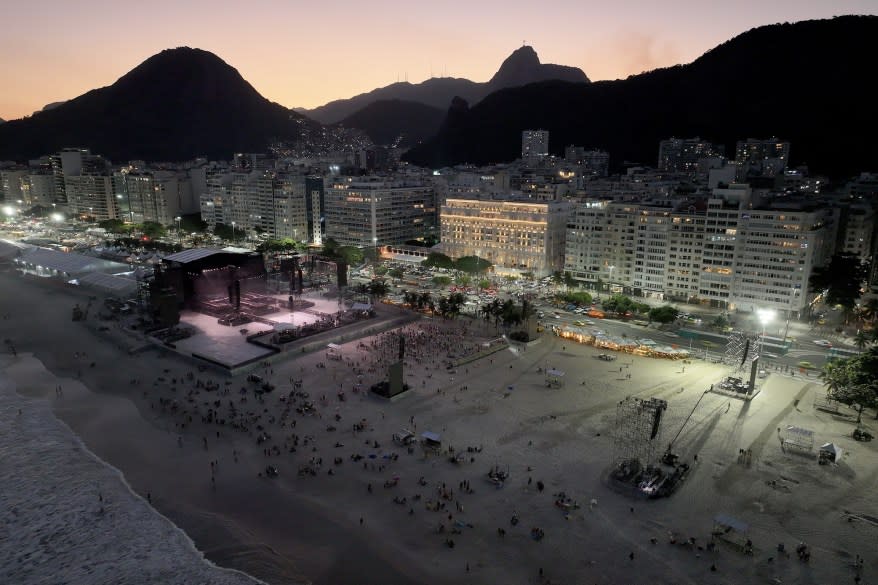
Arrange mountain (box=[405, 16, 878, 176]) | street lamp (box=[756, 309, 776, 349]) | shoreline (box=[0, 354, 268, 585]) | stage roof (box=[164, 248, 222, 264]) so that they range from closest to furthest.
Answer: shoreline (box=[0, 354, 268, 585]) → street lamp (box=[756, 309, 776, 349]) → stage roof (box=[164, 248, 222, 264]) → mountain (box=[405, 16, 878, 176])

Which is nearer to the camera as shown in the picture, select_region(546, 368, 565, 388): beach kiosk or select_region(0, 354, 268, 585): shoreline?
select_region(0, 354, 268, 585): shoreline

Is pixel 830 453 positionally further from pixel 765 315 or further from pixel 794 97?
pixel 794 97

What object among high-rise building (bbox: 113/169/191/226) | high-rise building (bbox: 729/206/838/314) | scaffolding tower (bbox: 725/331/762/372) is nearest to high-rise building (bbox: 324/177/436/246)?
high-rise building (bbox: 113/169/191/226)

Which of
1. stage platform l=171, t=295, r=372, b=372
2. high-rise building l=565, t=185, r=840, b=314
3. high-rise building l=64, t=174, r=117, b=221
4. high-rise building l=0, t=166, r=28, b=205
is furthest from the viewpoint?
high-rise building l=0, t=166, r=28, b=205

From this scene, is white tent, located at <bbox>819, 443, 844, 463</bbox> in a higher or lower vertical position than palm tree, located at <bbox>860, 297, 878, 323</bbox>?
lower

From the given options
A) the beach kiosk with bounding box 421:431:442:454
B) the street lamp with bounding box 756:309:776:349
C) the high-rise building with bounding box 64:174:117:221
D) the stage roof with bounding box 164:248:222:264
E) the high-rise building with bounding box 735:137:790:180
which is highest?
the high-rise building with bounding box 735:137:790:180

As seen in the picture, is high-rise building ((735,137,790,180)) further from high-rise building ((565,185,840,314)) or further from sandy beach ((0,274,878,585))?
sandy beach ((0,274,878,585))

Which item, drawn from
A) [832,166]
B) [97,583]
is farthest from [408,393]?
[832,166]

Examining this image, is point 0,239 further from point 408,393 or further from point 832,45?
point 832,45
